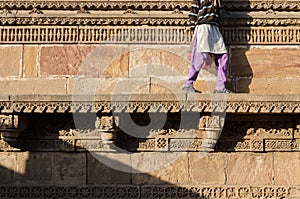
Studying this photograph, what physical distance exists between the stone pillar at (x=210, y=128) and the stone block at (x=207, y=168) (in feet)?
0.39

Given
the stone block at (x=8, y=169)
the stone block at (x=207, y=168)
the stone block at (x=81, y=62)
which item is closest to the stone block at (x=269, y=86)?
the stone block at (x=207, y=168)

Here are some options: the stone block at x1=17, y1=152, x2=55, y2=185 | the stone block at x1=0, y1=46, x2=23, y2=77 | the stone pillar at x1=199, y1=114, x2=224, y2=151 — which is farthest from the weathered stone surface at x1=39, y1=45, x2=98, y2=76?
the stone pillar at x1=199, y1=114, x2=224, y2=151

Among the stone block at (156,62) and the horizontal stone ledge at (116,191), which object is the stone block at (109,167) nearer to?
the horizontal stone ledge at (116,191)

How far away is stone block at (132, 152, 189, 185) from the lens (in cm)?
627

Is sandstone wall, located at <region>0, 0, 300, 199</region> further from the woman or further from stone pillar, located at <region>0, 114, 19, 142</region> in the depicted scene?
the woman

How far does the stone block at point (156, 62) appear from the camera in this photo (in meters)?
6.52

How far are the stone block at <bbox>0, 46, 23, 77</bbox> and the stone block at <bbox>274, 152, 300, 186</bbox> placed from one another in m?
2.78

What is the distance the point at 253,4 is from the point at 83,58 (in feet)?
6.16

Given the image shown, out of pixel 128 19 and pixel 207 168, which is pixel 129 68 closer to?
pixel 128 19

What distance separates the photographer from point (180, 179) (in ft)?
20.5

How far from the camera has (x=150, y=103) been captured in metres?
5.87

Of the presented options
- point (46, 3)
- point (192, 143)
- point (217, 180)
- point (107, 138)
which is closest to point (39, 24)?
point (46, 3)

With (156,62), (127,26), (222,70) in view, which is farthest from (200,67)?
(127,26)

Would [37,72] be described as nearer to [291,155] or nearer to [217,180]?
[217,180]
